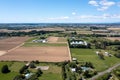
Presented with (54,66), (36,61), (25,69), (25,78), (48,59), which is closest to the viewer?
(25,78)

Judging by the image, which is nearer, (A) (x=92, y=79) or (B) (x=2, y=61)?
(A) (x=92, y=79)

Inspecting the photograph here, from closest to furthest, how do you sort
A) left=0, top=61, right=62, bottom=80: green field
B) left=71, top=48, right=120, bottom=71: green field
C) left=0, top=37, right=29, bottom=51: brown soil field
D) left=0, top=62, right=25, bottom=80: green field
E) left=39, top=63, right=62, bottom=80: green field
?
1. left=39, top=63, right=62, bottom=80: green field
2. left=0, top=61, right=62, bottom=80: green field
3. left=0, top=62, right=25, bottom=80: green field
4. left=71, top=48, right=120, bottom=71: green field
5. left=0, top=37, right=29, bottom=51: brown soil field

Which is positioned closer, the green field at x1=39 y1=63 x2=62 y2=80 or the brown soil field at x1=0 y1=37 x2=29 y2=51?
the green field at x1=39 y1=63 x2=62 y2=80

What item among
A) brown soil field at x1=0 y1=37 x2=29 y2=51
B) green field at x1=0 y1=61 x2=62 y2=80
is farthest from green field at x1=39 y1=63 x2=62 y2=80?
brown soil field at x1=0 y1=37 x2=29 y2=51

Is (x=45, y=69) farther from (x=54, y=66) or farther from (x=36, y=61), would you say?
(x=36, y=61)

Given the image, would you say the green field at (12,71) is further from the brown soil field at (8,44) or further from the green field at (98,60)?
the brown soil field at (8,44)

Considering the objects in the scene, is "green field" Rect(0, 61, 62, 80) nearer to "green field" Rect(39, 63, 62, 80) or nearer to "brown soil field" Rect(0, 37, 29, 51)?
"green field" Rect(39, 63, 62, 80)

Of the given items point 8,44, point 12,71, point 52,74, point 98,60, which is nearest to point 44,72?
point 52,74

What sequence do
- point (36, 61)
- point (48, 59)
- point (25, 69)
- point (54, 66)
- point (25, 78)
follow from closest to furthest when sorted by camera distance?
1. point (25, 78)
2. point (25, 69)
3. point (54, 66)
4. point (36, 61)
5. point (48, 59)

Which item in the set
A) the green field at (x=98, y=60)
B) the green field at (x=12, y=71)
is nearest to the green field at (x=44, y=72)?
the green field at (x=12, y=71)

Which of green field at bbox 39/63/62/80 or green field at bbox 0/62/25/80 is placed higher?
green field at bbox 0/62/25/80

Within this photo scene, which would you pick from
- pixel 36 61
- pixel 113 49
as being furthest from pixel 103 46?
pixel 36 61
